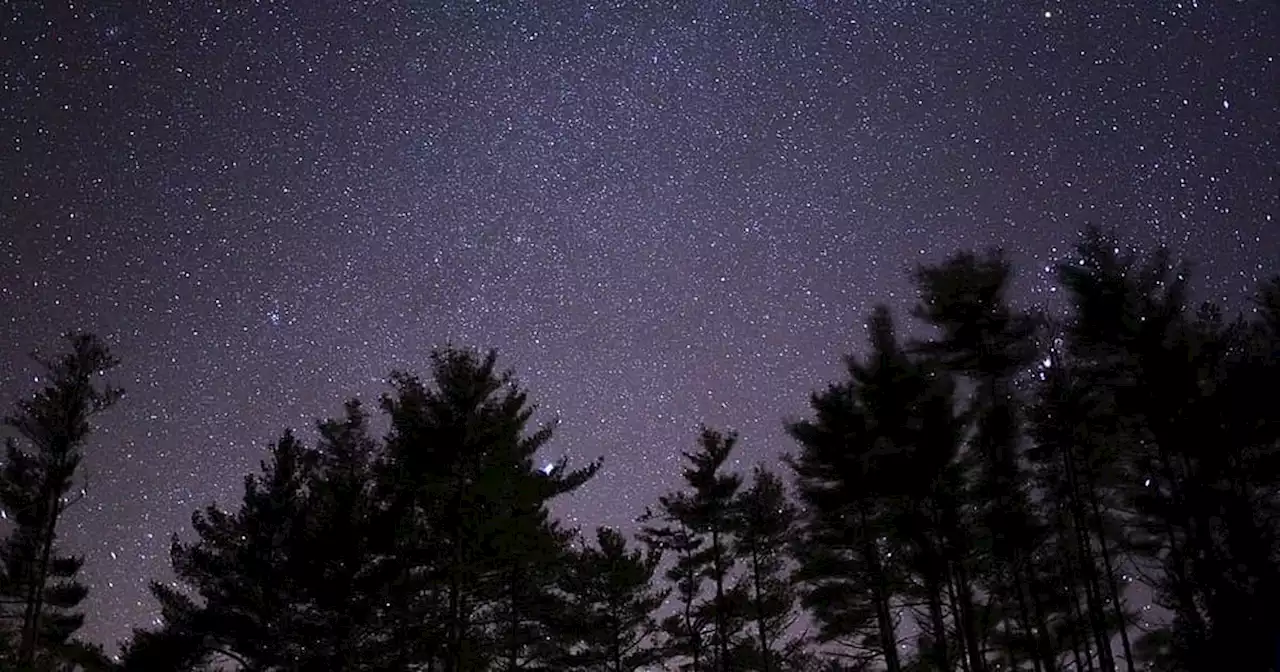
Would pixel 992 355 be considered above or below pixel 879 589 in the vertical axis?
above

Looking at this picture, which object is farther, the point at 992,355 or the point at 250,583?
the point at 250,583

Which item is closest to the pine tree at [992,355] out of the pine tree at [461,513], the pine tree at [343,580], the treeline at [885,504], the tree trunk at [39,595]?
the treeline at [885,504]

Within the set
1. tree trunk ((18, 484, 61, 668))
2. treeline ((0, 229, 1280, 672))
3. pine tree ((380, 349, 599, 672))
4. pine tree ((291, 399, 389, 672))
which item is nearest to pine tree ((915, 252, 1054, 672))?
treeline ((0, 229, 1280, 672))

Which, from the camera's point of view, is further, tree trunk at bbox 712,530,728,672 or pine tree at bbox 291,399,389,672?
tree trunk at bbox 712,530,728,672

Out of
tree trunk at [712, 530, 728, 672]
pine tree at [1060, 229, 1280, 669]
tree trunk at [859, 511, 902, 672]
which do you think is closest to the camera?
pine tree at [1060, 229, 1280, 669]

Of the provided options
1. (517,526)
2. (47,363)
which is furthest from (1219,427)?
(47,363)

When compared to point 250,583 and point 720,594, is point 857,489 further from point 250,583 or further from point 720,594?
point 250,583

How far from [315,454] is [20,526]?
31.6 ft

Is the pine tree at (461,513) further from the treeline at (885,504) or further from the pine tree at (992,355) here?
the pine tree at (992,355)

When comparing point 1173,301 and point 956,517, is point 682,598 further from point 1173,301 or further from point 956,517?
point 1173,301

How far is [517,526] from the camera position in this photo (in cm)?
2305

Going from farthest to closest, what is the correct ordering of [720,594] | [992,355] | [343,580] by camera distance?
[720,594] → [343,580] → [992,355]

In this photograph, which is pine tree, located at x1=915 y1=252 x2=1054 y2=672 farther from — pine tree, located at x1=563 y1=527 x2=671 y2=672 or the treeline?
pine tree, located at x1=563 y1=527 x2=671 y2=672

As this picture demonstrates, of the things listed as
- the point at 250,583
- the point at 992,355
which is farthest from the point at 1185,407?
the point at 250,583
